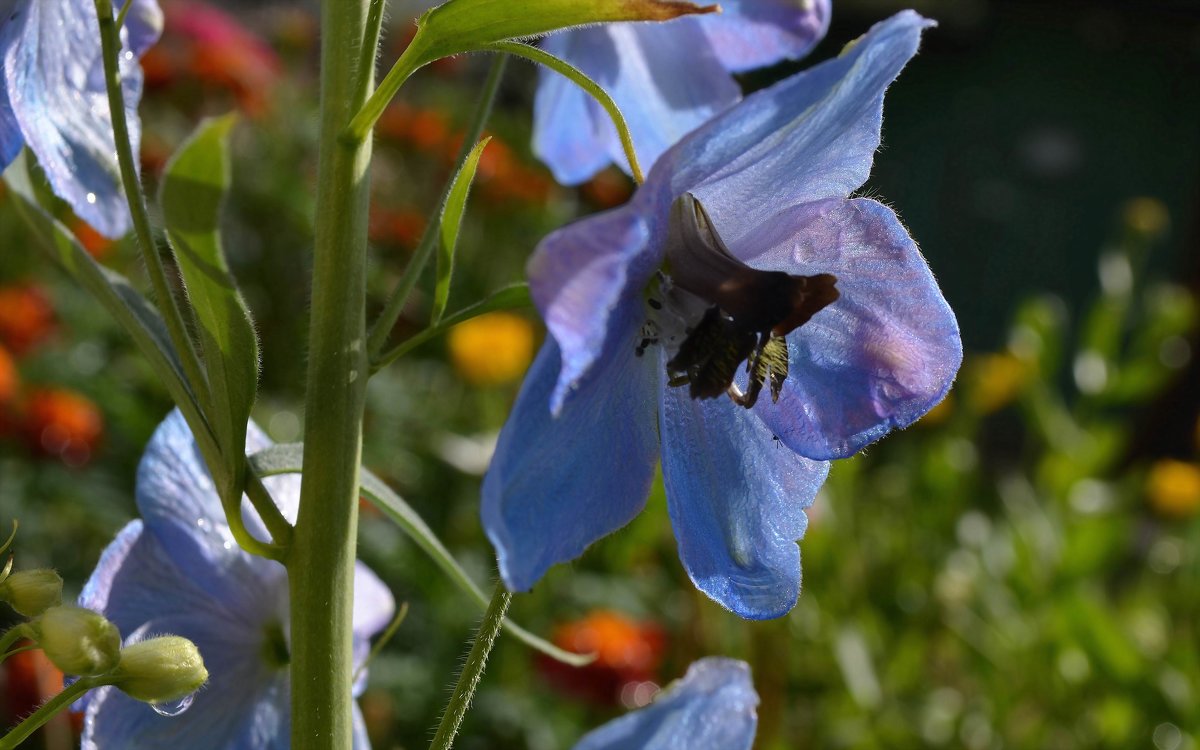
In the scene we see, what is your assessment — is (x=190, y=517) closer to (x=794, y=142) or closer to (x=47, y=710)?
(x=47, y=710)

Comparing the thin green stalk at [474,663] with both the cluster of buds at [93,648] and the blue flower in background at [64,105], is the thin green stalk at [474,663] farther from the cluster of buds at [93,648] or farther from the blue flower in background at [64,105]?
the blue flower in background at [64,105]

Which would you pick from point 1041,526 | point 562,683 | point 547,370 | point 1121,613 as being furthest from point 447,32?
point 1121,613

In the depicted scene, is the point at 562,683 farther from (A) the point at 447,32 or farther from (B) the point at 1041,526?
(A) the point at 447,32

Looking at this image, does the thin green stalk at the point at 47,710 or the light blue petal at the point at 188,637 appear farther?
the light blue petal at the point at 188,637

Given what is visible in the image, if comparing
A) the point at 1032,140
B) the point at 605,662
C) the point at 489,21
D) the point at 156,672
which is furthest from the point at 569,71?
the point at 1032,140

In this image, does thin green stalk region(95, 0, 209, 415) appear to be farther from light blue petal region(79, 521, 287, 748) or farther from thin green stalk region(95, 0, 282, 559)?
light blue petal region(79, 521, 287, 748)

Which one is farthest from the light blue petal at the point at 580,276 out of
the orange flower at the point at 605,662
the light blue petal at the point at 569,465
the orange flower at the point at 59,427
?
the orange flower at the point at 59,427

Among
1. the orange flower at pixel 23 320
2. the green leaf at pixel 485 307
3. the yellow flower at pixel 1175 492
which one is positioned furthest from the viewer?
the yellow flower at pixel 1175 492

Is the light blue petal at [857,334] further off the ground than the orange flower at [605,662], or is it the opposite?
the light blue petal at [857,334]
